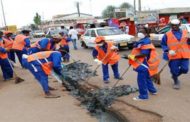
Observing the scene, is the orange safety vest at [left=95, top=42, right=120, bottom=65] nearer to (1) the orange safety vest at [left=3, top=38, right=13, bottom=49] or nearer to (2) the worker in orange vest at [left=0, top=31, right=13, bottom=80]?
(2) the worker in orange vest at [left=0, top=31, right=13, bottom=80]

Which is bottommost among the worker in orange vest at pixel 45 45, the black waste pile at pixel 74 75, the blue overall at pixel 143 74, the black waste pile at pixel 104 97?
the black waste pile at pixel 74 75

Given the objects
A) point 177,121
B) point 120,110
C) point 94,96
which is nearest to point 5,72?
point 94,96

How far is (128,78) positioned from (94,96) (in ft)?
9.92

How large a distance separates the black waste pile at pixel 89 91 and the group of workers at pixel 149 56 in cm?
61

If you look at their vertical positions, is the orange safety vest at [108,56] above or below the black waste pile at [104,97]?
above

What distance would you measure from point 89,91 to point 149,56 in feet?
6.05

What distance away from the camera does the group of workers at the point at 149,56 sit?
776cm

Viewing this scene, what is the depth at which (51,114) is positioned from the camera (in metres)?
7.21

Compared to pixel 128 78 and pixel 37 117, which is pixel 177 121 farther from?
pixel 128 78

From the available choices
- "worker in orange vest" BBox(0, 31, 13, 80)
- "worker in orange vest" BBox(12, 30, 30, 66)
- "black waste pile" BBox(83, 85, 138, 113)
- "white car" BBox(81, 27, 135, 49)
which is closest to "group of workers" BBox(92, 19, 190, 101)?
"black waste pile" BBox(83, 85, 138, 113)

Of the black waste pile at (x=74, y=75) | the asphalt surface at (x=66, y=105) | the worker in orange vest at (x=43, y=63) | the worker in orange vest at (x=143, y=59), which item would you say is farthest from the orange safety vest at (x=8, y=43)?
the worker in orange vest at (x=143, y=59)

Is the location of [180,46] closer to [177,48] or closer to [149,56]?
[177,48]

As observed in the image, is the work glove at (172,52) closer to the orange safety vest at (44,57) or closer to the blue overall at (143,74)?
the blue overall at (143,74)

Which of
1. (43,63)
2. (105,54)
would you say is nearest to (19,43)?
(105,54)
